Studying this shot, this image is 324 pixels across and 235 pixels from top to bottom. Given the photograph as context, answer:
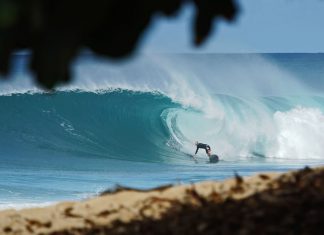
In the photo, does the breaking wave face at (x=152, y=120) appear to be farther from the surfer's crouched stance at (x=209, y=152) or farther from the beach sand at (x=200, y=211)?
the beach sand at (x=200, y=211)

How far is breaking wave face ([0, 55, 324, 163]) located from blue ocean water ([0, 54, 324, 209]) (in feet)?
0.09

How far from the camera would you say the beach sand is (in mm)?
4832

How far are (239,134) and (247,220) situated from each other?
22.1m

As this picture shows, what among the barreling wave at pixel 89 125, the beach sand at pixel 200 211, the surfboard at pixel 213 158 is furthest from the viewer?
the barreling wave at pixel 89 125

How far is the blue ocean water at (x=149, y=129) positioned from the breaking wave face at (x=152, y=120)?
0.09 feet

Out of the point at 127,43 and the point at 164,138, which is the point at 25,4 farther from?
the point at 164,138

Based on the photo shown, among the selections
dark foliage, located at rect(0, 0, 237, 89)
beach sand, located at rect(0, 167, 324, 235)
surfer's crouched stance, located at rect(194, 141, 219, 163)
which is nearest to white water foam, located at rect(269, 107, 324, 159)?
surfer's crouched stance, located at rect(194, 141, 219, 163)

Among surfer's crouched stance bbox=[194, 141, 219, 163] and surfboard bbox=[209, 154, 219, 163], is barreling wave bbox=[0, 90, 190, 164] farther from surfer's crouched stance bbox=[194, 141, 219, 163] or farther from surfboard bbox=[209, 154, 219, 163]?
surfboard bbox=[209, 154, 219, 163]

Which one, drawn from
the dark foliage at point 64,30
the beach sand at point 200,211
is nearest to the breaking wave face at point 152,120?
the beach sand at point 200,211

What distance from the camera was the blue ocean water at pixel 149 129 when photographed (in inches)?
770

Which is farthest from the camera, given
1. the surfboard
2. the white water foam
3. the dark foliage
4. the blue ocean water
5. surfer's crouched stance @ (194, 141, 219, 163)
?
the white water foam

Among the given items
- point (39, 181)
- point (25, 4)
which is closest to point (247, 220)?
point (25, 4)

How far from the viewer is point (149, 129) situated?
2625cm

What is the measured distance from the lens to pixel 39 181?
54.7ft
